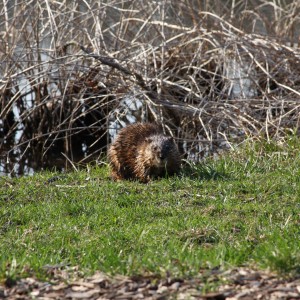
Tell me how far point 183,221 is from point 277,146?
2.76 meters

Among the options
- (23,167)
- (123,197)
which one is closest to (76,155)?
(23,167)

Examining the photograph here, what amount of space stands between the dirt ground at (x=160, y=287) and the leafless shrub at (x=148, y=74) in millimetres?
4774

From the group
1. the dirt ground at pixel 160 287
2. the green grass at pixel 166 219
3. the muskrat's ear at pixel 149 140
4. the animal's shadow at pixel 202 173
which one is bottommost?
the animal's shadow at pixel 202 173

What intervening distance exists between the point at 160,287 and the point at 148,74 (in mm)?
6332

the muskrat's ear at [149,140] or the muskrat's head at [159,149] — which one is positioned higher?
the muskrat's ear at [149,140]

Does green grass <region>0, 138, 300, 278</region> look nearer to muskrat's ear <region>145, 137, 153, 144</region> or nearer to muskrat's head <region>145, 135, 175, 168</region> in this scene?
muskrat's head <region>145, 135, 175, 168</region>

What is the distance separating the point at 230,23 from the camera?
10508 mm

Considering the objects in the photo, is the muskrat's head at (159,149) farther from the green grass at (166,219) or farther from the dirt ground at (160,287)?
the dirt ground at (160,287)

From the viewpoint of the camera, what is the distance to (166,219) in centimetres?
590

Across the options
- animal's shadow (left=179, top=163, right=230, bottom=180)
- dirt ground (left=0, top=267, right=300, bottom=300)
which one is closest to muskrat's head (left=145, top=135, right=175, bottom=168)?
animal's shadow (left=179, top=163, right=230, bottom=180)

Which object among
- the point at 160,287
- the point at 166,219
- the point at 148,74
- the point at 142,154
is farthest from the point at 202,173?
the point at 160,287

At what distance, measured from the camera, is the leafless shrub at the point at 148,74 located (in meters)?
9.24

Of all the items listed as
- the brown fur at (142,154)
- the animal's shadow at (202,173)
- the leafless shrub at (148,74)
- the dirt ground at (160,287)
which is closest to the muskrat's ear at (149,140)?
the brown fur at (142,154)

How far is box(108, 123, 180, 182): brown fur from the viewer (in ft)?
25.1
